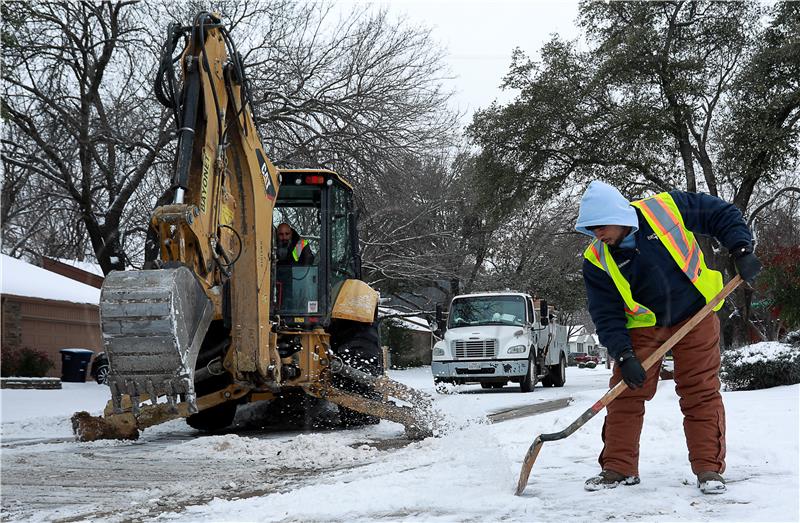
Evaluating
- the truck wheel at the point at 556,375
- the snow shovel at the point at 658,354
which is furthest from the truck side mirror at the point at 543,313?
the snow shovel at the point at 658,354

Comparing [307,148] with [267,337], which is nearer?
[267,337]

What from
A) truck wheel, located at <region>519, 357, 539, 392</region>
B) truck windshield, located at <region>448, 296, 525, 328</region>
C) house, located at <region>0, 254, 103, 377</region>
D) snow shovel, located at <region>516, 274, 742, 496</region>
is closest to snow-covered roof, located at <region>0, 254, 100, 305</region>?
house, located at <region>0, 254, 103, 377</region>

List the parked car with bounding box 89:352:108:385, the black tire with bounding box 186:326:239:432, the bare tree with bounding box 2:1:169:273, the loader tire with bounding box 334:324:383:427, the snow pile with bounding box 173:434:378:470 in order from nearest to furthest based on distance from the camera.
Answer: the snow pile with bounding box 173:434:378:470 < the black tire with bounding box 186:326:239:432 < the loader tire with bounding box 334:324:383:427 < the bare tree with bounding box 2:1:169:273 < the parked car with bounding box 89:352:108:385

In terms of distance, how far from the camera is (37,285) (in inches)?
917

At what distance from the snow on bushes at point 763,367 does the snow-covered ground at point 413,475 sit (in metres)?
2.22

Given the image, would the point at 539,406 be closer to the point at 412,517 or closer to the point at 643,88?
the point at 412,517

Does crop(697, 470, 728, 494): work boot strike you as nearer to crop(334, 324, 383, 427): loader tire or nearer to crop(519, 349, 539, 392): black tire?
crop(334, 324, 383, 427): loader tire

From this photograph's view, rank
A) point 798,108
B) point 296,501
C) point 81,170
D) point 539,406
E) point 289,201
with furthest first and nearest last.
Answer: point 798,108 < point 81,170 < point 539,406 < point 289,201 < point 296,501

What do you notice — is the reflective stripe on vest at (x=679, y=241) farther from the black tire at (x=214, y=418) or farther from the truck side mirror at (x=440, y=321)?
the truck side mirror at (x=440, y=321)

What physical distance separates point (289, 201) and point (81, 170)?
9.00 metres

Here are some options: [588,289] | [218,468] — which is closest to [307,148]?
[218,468]

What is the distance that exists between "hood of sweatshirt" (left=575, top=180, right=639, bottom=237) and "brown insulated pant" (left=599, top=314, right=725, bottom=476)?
65 centimetres

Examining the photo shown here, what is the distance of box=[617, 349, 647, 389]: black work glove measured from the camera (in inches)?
183

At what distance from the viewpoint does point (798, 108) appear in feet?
67.9
